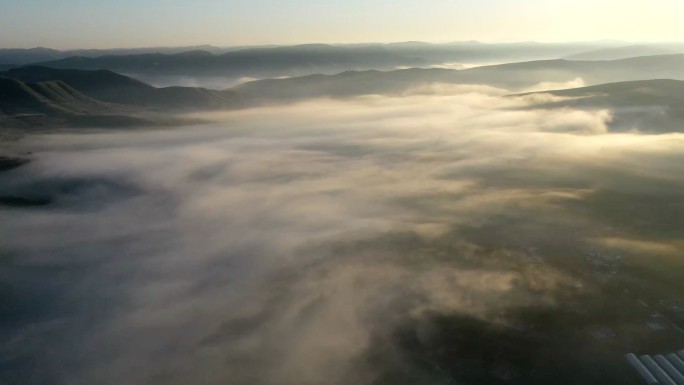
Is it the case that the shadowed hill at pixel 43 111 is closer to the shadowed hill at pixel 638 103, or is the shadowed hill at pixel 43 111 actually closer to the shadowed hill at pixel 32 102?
the shadowed hill at pixel 32 102

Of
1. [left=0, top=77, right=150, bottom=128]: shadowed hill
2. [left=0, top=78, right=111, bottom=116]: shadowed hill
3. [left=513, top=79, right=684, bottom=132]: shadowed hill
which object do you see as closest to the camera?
[left=513, top=79, right=684, bottom=132]: shadowed hill

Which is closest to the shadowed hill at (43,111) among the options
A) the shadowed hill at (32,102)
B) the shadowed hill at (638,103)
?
the shadowed hill at (32,102)

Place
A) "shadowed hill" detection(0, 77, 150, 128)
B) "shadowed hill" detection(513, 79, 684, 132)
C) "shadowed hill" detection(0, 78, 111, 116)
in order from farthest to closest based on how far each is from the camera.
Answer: "shadowed hill" detection(0, 78, 111, 116) < "shadowed hill" detection(0, 77, 150, 128) < "shadowed hill" detection(513, 79, 684, 132)

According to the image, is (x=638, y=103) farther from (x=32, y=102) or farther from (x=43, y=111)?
(x=32, y=102)

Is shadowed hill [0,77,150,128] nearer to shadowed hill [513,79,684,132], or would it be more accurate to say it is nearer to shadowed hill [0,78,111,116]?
shadowed hill [0,78,111,116]

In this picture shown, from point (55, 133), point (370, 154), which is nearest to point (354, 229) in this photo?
point (370, 154)

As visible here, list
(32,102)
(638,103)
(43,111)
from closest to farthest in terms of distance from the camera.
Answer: (638,103) < (43,111) < (32,102)

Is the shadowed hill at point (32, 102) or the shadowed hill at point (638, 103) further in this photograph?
the shadowed hill at point (32, 102)

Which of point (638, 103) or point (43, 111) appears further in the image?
point (43, 111)

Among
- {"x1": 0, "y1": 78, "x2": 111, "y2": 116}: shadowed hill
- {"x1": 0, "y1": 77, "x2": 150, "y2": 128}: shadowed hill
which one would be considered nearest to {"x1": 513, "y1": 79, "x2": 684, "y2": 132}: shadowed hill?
{"x1": 0, "y1": 77, "x2": 150, "y2": 128}: shadowed hill

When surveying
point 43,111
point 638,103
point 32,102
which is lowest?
point 43,111

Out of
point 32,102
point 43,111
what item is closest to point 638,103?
point 43,111
